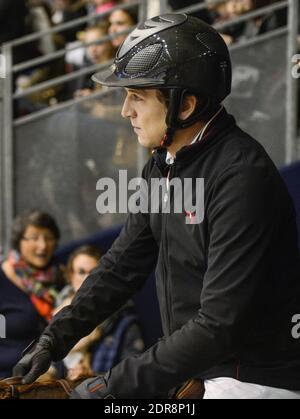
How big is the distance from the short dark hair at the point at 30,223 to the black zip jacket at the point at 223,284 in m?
3.54

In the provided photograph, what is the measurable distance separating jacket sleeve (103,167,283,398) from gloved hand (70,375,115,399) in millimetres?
22

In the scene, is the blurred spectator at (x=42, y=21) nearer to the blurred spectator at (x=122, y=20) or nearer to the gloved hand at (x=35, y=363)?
the blurred spectator at (x=122, y=20)

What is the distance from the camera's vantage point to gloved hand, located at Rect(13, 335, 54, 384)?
11.0ft

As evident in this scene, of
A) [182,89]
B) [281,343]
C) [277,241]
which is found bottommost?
[281,343]

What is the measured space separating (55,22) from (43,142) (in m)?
1.94

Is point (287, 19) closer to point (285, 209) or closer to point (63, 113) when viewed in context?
point (63, 113)

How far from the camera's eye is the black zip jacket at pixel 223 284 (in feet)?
9.90

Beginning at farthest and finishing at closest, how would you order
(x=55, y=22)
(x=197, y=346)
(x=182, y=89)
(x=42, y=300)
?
(x=55, y=22) → (x=42, y=300) → (x=182, y=89) → (x=197, y=346)

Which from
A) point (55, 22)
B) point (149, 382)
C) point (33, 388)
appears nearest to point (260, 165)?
point (149, 382)

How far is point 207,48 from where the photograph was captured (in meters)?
3.36

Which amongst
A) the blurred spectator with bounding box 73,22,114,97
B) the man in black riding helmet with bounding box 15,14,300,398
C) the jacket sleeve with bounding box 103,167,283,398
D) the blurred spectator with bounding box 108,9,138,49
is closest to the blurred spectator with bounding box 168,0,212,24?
the blurred spectator with bounding box 108,9,138,49

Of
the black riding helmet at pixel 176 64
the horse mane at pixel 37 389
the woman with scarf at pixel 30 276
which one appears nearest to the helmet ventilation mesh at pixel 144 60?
the black riding helmet at pixel 176 64

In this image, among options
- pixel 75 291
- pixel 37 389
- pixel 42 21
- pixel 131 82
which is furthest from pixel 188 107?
pixel 42 21

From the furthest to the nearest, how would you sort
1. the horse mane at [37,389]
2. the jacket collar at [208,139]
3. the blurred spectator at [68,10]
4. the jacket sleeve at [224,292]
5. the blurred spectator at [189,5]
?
the blurred spectator at [68,10]
the blurred spectator at [189,5]
the horse mane at [37,389]
the jacket collar at [208,139]
the jacket sleeve at [224,292]
